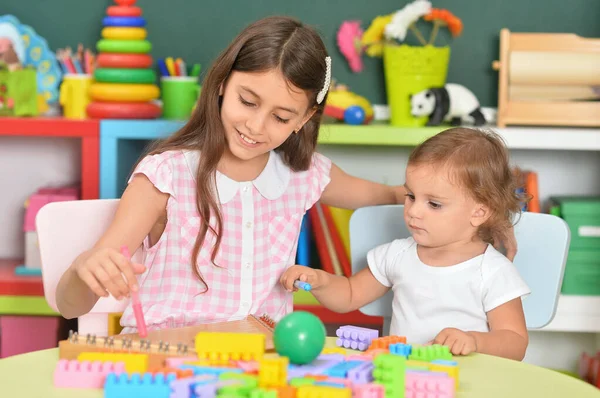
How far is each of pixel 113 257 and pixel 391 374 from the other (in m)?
0.36

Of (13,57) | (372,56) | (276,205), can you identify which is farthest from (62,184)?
(276,205)

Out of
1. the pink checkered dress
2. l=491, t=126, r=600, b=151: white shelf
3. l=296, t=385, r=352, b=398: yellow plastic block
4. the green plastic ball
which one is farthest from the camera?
l=491, t=126, r=600, b=151: white shelf

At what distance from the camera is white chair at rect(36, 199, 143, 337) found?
4.68ft

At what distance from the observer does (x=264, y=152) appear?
4.96 feet

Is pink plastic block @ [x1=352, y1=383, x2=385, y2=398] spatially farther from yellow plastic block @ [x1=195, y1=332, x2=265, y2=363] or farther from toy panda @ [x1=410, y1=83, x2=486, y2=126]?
toy panda @ [x1=410, y1=83, x2=486, y2=126]

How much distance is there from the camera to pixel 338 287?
1.46 meters

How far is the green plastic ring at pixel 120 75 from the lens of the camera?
7.06 feet

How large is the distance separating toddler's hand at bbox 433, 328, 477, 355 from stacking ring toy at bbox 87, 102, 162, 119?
1.21m

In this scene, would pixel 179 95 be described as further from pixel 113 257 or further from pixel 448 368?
pixel 448 368

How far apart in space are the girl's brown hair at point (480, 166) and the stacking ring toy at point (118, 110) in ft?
3.03

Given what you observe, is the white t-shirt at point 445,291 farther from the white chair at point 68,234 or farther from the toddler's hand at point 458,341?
the white chair at point 68,234

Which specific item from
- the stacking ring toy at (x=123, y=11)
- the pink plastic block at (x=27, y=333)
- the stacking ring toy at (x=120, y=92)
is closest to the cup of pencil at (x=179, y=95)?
the stacking ring toy at (x=120, y=92)

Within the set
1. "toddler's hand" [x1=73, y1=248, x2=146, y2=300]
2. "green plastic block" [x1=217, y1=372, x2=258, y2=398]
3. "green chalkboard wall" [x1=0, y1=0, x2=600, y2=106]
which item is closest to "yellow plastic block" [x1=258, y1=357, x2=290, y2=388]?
"green plastic block" [x1=217, y1=372, x2=258, y2=398]

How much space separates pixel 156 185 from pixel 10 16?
45.0 inches
